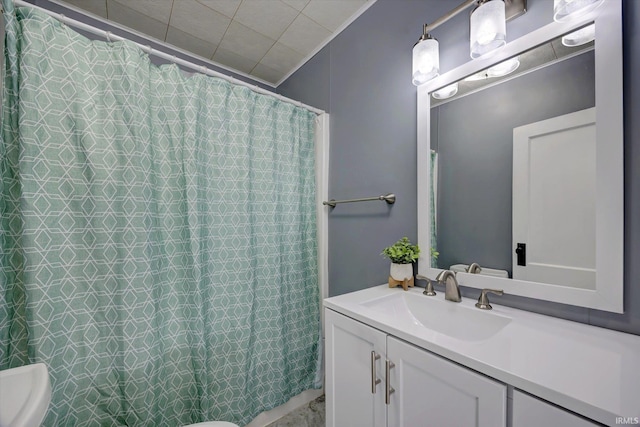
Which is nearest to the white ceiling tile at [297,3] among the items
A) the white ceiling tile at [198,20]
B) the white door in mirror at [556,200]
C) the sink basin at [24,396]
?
the white ceiling tile at [198,20]

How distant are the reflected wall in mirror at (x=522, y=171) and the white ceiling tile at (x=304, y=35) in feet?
3.47

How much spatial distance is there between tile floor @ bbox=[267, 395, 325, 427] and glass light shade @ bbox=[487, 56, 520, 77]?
202cm

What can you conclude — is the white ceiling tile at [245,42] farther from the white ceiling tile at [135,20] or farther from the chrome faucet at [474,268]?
the chrome faucet at [474,268]

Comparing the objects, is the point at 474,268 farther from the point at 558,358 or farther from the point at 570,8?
the point at 570,8

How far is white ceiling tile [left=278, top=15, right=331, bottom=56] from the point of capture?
161cm

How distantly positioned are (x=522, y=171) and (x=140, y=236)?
1618mm

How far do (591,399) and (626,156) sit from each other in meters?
0.68

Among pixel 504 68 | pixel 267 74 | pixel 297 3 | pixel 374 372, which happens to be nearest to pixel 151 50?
pixel 297 3

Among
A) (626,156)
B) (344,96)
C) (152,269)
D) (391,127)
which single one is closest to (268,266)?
(152,269)

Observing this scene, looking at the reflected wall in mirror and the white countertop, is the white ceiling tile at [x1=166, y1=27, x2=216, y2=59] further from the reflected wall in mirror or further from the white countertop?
the white countertop

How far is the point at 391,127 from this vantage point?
134 centimetres

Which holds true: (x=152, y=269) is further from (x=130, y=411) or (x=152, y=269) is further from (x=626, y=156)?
(x=626, y=156)

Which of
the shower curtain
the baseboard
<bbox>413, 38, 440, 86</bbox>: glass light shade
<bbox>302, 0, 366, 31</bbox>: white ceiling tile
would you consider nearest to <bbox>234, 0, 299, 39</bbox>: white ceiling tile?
<bbox>302, 0, 366, 31</bbox>: white ceiling tile

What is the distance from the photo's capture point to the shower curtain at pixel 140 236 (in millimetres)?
932
